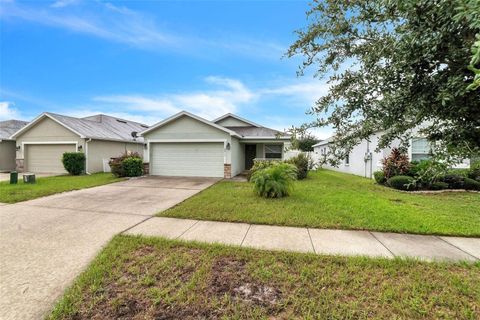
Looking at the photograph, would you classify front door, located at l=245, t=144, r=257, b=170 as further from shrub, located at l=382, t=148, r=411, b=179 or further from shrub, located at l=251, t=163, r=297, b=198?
shrub, located at l=251, t=163, r=297, b=198

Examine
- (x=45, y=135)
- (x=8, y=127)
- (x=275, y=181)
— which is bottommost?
(x=275, y=181)

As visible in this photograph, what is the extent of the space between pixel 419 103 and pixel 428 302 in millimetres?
2388

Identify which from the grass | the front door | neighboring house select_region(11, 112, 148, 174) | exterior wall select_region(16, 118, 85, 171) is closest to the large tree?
the grass

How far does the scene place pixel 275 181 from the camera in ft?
25.4

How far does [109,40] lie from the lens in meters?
10.6

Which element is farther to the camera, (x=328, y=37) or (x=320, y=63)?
(x=320, y=63)

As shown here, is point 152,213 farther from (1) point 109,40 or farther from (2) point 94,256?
(1) point 109,40

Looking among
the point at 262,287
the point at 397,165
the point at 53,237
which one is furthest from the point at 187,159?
the point at 262,287

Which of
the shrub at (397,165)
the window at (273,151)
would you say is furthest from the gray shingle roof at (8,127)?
the shrub at (397,165)

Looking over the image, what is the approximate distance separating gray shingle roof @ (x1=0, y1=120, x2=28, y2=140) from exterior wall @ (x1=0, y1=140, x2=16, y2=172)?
0.59 metres

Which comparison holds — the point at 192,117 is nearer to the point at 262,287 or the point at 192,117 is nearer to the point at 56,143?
the point at 56,143

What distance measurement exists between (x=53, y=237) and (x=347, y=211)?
22.4ft

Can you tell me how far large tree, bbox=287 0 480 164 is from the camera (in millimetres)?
1497

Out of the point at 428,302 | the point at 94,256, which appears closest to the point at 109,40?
the point at 94,256
